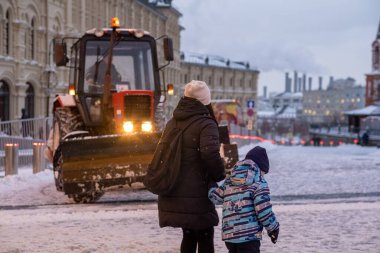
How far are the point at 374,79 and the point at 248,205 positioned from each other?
97530mm

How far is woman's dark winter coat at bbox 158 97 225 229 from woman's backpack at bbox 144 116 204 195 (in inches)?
2.3

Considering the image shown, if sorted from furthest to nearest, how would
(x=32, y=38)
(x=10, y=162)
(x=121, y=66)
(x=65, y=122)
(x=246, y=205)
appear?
(x=32, y=38), (x=10, y=162), (x=121, y=66), (x=65, y=122), (x=246, y=205)

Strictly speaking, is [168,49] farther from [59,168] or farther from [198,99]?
[198,99]

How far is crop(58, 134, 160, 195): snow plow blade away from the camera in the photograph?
1180cm

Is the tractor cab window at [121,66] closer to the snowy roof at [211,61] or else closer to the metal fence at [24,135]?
the metal fence at [24,135]

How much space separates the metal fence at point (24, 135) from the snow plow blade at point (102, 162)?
29.0 feet

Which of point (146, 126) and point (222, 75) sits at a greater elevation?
point (222, 75)

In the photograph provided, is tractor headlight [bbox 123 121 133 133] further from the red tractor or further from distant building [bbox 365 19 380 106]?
distant building [bbox 365 19 380 106]

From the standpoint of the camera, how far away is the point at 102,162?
1188 cm

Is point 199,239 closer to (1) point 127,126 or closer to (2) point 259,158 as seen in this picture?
(2) point 259,158

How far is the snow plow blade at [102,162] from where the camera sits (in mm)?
11805

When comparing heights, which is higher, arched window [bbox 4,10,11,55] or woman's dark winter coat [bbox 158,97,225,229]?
arched window [bbox 4,10,11,55]

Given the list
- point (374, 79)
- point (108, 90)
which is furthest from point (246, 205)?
point (374, 79)

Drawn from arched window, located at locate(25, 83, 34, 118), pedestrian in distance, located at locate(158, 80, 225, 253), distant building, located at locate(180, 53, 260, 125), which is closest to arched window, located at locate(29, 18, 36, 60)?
arched window, located at locate(25, 83, 34, 118)
